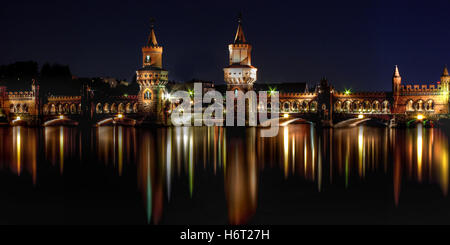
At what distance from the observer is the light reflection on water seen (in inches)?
731

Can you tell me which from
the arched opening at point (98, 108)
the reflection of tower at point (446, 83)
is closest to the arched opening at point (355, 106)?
the reflection of tower at point (446, 83)

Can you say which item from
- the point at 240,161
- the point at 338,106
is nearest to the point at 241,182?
the point at 240,161

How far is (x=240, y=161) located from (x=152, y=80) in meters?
34.9

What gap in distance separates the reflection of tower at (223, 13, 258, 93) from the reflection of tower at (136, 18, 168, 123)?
9697mm

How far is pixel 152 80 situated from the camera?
2330 inches

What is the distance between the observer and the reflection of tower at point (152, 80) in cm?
5922

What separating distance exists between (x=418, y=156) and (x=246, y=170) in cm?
1201

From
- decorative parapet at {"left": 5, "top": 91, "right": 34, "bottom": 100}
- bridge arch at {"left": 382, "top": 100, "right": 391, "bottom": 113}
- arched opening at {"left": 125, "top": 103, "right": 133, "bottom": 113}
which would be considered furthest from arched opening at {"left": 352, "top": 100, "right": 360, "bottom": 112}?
decorative parapet at {"left": 5, "top": 91, "right": 34, "bottom": 100}

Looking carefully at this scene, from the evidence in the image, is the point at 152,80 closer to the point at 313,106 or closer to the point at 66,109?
the point at 66,109

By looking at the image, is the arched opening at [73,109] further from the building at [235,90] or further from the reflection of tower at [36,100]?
the reflection of tower at [36,100]

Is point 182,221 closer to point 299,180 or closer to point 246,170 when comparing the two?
point 299,180

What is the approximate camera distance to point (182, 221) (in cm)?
1416

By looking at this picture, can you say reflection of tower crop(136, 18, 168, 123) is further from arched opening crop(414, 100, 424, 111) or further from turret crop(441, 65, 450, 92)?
turret crop(441, 65, 450, 92)

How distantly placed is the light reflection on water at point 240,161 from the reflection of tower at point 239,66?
16.0 metres
